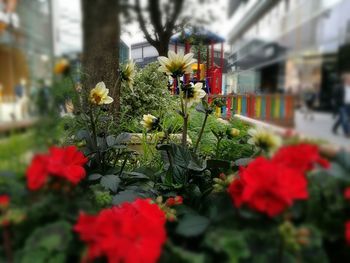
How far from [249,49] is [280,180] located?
37 cm

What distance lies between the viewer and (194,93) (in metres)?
1.48

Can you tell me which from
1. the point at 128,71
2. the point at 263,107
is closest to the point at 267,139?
the point at 263,107

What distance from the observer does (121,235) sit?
604 millimetres

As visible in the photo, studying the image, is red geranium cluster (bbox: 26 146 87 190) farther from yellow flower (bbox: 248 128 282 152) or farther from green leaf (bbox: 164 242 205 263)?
yellow flower (bbox: 248 128 282 152)

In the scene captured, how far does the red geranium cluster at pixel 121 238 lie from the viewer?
0.57 meters

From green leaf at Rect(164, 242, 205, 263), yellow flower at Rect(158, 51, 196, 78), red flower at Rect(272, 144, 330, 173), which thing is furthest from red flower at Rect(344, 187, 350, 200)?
yellow flower at Rect(158, 51, 196, 78)

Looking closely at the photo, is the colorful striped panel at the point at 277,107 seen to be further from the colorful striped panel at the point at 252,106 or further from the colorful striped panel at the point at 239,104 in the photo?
the colorful striped panel at the point at 239,104

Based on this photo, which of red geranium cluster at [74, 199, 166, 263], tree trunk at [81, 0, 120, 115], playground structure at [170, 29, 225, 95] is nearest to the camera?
red geranium cluster at [74, 199, 166, 263]

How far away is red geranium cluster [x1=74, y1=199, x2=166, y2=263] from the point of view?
0.57 meters

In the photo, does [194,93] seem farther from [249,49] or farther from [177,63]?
[249,49]

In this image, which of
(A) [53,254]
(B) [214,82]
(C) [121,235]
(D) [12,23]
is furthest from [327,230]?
(B) [214,82]

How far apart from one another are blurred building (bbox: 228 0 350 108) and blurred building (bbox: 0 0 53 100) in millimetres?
444

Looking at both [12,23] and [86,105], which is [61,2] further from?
[86,105]

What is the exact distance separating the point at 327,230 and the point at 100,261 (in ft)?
1.35
